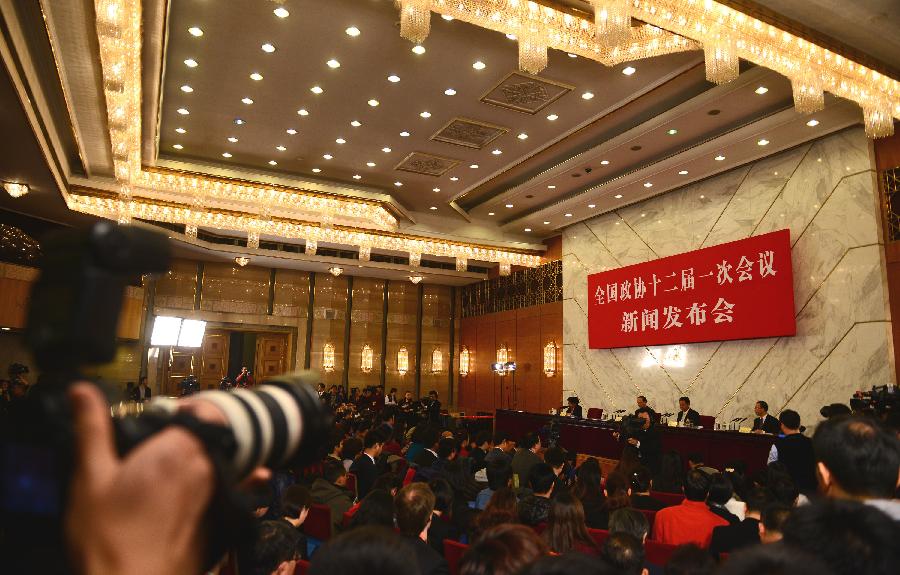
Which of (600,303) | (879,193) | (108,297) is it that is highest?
(879,193)

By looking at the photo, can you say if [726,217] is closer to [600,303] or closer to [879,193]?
[879,193]

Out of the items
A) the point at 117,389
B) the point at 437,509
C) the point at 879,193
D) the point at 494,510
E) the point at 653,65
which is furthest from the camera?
the point at 879,193

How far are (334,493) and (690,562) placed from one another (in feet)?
9.83

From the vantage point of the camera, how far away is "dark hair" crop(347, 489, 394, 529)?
2.97m

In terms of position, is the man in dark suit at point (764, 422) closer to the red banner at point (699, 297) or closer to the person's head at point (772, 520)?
the red banner at point (699, 297)

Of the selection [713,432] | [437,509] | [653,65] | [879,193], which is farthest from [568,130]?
[437,509]

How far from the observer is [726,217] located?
10797mm

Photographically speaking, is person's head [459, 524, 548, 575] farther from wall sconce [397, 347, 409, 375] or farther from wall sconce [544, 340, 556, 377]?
wall sconce [397, 347, 409, 375]

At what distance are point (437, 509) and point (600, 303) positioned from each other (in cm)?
1031

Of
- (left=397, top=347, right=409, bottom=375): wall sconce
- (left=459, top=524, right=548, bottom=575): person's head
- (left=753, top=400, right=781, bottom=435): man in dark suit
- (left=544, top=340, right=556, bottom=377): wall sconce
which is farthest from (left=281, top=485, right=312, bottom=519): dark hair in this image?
(left=397, top=347, right=409, bottom=375): wall sconce

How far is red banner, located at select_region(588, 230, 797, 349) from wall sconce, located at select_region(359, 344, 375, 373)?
8.07 m

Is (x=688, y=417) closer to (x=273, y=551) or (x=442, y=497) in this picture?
(x=442, y=497)

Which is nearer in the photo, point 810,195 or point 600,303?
point 810,195

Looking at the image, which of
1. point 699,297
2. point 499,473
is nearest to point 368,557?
point 499,473
